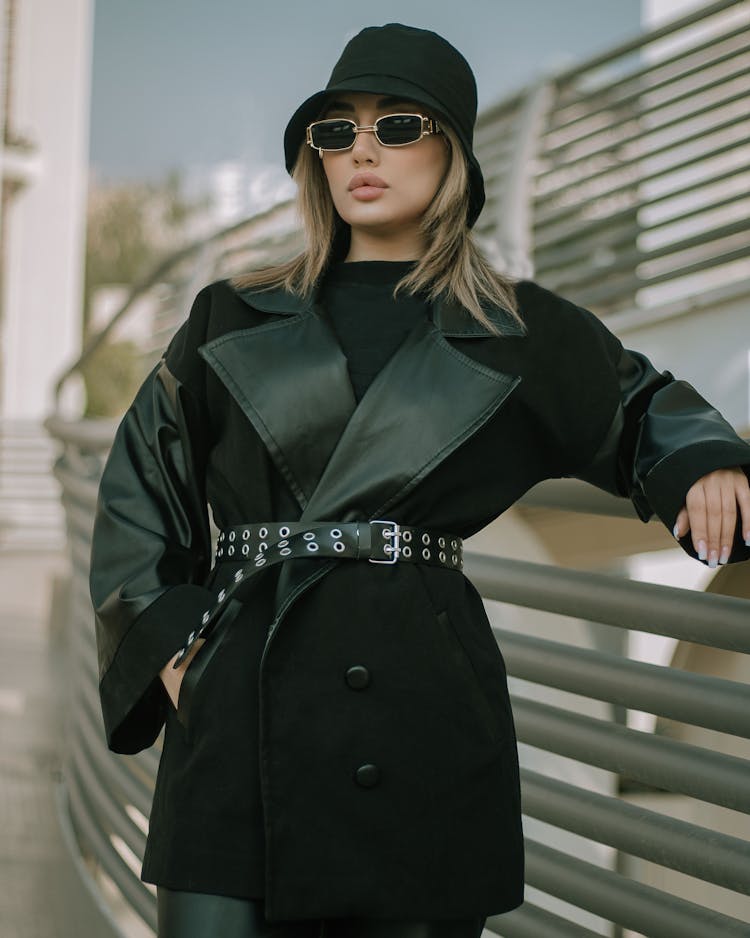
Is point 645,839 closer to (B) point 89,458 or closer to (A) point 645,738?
(A) point 645,738

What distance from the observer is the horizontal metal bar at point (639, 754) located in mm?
2029

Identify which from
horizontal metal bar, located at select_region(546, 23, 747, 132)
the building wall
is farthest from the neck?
the building wall

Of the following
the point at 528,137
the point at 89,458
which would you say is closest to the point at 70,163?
the point at 528,137

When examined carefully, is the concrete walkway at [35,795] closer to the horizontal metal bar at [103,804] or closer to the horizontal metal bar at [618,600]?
the horizontal metal bar at [103,804]

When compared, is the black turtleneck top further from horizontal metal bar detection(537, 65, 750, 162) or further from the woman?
horizontal metal bar detection(537, 65, 750, 162)

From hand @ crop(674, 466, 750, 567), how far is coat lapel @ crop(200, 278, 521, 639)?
324 mm

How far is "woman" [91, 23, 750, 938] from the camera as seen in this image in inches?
74.0

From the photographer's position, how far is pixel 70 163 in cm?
2428

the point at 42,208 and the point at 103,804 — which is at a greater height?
the point at 42,208

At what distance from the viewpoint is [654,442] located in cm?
211

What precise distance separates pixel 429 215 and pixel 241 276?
33cm

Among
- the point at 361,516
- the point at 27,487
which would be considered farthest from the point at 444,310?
the point at 27,487

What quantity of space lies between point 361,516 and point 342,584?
0.11m

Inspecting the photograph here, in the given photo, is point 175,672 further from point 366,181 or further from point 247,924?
point 366,181
